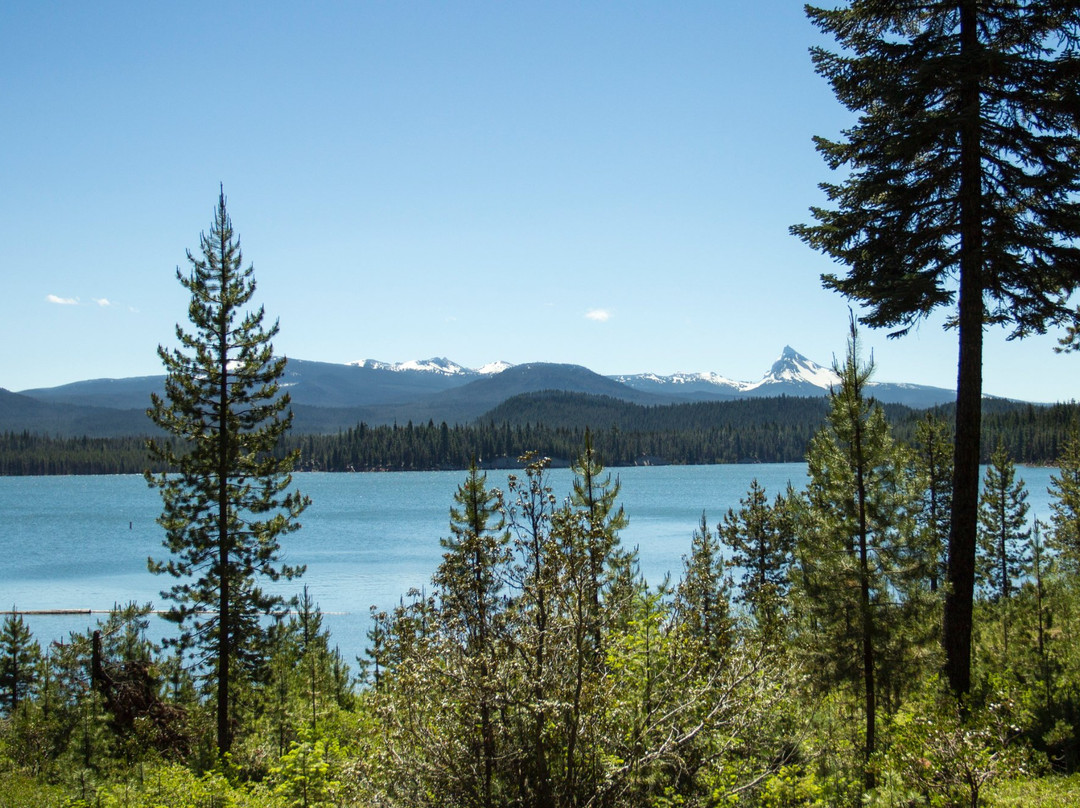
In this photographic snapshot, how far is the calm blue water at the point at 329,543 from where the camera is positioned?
47344 mm

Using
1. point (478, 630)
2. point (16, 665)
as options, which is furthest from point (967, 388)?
point (16, 665)

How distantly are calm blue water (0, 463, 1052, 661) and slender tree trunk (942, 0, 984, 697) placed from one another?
5.25m

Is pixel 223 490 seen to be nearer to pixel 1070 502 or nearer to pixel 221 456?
pixel 221 456

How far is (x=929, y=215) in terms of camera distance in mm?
10852

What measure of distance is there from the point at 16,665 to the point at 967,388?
113 feet

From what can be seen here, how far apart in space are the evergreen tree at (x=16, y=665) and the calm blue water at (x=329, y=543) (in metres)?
7.73

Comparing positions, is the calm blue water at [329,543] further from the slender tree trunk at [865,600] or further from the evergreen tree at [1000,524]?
the evergreen tree at [1000,524]

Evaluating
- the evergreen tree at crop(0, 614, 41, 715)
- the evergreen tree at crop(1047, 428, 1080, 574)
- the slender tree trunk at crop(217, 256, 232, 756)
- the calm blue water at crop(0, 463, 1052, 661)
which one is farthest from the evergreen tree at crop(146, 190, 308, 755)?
the evergreen tree at crop(1047, 428, 1080, 574)

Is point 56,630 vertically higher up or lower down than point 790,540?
lower down

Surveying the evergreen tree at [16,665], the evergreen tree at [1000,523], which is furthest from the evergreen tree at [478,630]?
the evergreen tree at [1000,523]

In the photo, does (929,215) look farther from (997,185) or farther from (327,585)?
(327,585)

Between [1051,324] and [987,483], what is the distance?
2778cm

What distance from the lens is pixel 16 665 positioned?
29.4 meters

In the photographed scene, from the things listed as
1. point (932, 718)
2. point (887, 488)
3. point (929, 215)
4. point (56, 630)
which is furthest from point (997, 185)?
point (56, 630)
